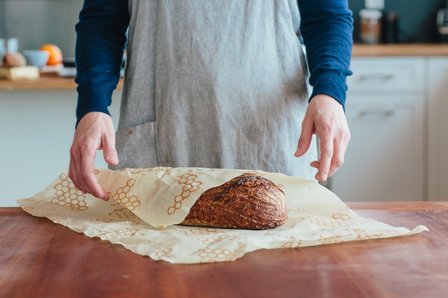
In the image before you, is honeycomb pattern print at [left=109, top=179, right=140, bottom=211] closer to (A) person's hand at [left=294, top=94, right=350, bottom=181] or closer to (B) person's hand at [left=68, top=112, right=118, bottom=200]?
(B) person's hand at [left=68, top=112, right=118, bottom=200]

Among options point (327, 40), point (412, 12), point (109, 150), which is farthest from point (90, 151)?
point (412, 12)

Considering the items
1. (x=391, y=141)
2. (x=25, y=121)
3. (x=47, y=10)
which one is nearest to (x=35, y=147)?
(x=25, y=121)

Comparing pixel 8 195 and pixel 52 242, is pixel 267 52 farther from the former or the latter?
pixel 8 195

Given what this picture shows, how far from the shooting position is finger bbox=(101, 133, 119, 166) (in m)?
1.29

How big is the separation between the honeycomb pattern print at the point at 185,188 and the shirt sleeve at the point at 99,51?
186 millimetres

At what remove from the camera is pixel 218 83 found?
58.3 inches

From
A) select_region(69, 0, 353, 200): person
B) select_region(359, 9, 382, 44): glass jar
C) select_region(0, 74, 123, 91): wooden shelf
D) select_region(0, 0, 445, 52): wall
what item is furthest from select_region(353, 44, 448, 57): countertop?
select_region(69, 0, 353, 200): person

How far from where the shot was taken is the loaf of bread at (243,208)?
4.01 feet

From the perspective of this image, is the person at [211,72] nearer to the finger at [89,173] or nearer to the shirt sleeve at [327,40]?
the shirt sleeve at [327,40]

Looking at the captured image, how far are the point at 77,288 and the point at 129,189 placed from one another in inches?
14.7

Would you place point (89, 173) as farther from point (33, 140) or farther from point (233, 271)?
point (33, 140)

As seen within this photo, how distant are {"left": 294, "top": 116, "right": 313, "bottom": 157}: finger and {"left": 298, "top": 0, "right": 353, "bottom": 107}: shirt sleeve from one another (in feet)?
0.26

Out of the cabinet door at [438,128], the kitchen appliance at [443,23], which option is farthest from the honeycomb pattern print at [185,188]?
the kitchen appliance at [443,23]

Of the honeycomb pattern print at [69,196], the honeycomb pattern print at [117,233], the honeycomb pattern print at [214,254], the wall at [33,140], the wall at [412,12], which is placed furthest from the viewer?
the wall at [412,12]
